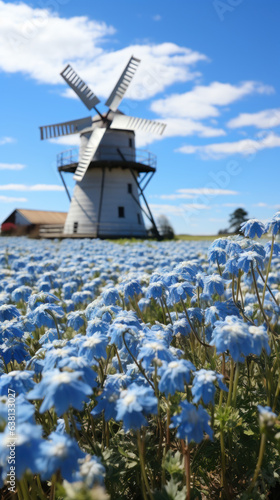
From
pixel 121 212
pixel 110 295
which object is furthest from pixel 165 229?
pixel 110 295

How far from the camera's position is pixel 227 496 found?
2420 mm

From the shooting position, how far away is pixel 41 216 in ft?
192

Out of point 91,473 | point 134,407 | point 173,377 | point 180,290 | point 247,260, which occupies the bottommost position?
point 91,473

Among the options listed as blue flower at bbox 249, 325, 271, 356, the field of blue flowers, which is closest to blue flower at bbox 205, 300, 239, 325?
the field of blue flowers

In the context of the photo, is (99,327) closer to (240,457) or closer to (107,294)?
(107,294)

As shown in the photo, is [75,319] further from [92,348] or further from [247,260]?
[247,260]

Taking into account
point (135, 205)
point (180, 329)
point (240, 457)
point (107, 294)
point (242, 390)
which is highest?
point (135, 205)

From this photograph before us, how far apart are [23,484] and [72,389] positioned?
2.18 feet

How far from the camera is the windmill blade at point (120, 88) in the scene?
3412 cm

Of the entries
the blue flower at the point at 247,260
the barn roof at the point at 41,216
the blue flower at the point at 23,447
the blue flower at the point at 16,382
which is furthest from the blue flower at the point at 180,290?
the barn roof at the point at 41,216

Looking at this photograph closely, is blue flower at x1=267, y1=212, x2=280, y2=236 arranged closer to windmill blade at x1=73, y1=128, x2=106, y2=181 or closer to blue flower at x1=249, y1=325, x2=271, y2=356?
blue flower at x1=249, y1=325, x2=271, y2=356

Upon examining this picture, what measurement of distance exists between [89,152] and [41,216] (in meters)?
28.2

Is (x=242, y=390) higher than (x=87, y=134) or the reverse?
the reverse

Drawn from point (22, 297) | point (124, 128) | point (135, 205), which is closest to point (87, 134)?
point (124, 128)
